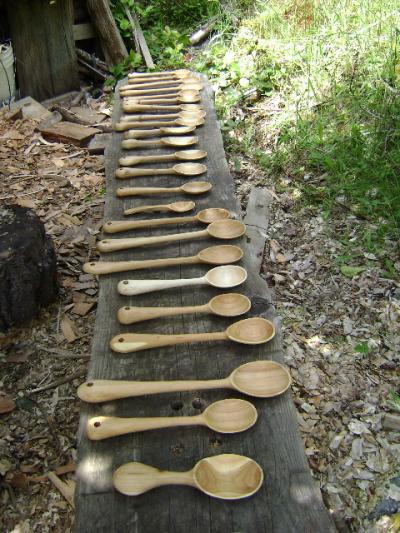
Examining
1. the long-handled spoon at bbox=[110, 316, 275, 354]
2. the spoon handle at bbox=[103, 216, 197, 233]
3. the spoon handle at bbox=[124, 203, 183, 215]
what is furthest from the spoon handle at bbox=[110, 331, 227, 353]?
the spoon handle at bbox=[124, 203, 183, 215]

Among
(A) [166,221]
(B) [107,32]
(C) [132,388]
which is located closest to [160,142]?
(A) [166,221]

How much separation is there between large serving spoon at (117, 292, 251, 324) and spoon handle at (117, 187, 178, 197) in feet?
2.91

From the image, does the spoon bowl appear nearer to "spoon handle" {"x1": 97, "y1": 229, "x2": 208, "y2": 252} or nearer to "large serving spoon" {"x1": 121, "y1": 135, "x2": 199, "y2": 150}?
"spoon handle" {"x1": 97, "y1": 229, "x2": 208, "y2": 252}

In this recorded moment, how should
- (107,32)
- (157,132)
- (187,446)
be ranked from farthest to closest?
(107,32) < (157,132) < (187,446)

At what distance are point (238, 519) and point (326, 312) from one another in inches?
71.1

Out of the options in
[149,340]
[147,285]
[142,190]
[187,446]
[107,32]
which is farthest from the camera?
[107,32]

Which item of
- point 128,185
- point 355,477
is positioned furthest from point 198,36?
point 355,477

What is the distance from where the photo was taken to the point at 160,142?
3.09m

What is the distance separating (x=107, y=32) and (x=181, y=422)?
4898 millimetres

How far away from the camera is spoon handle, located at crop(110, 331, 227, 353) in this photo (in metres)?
1.70

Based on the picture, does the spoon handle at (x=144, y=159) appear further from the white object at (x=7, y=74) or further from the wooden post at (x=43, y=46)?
the wooden post at (x=43, y=46)

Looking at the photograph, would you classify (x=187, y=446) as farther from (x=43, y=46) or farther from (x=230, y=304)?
→ (x=43, y=46)

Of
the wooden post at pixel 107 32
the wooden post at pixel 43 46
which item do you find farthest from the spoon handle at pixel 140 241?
the wooden post at pixel 107 32

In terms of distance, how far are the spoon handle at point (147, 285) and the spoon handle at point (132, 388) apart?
0.45 metres
